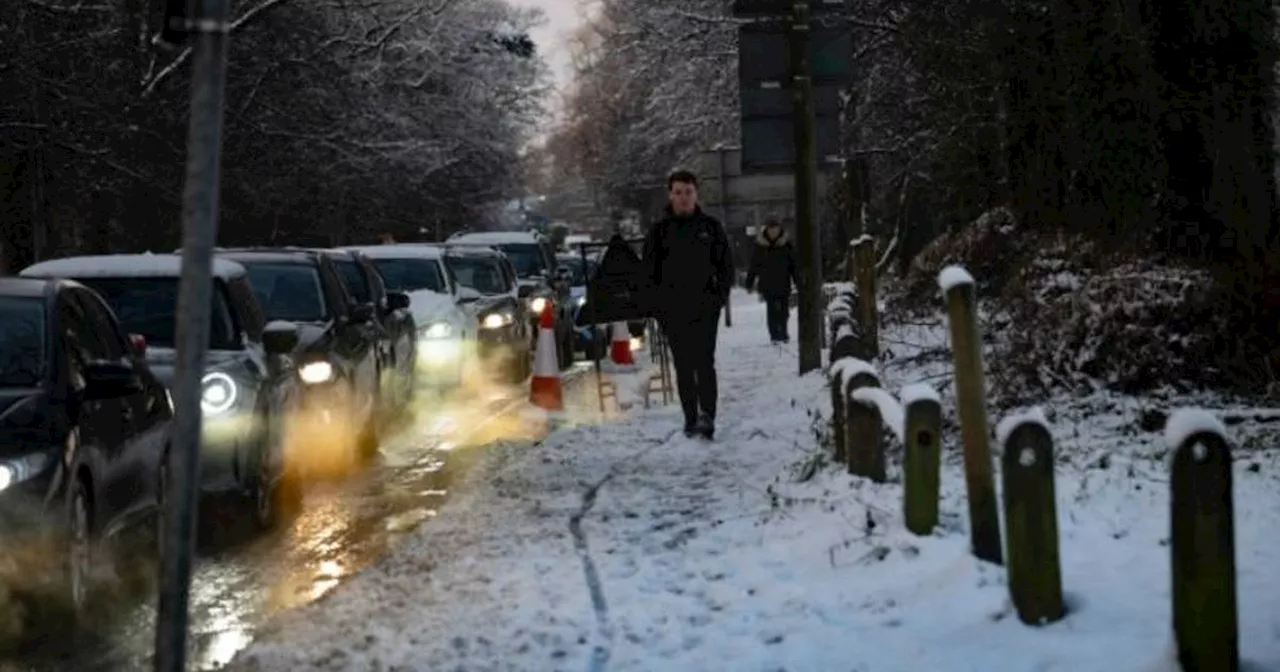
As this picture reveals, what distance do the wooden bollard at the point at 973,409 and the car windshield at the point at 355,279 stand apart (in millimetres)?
11670

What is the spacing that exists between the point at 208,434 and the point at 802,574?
13.8 ft

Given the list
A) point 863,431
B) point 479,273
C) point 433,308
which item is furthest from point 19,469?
Result: point 479,273

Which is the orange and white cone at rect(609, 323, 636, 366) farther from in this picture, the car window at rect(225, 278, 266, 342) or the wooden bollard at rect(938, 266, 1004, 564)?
the wooden bollard at rect(938, 266, 1004, 564)

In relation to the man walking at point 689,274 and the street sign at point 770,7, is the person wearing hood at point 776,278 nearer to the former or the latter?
the street sign at point 770,7

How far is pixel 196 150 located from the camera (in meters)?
4.69

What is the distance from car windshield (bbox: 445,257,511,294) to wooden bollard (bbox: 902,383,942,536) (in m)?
17.5

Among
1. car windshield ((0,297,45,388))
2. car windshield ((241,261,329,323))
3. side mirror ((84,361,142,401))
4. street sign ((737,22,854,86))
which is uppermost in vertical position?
street sign ((737,22,854,86))

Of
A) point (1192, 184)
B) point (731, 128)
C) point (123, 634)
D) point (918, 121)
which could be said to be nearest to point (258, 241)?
point (731, 128)

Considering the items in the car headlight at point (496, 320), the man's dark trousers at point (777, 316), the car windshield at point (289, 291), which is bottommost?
the car windshield at point (289, 291)

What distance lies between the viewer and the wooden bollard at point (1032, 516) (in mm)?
6566

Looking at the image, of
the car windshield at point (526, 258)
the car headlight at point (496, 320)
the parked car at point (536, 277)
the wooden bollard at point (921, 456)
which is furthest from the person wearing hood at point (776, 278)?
the wooden bollard at point (921, 456)

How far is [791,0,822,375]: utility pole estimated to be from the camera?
18953mm

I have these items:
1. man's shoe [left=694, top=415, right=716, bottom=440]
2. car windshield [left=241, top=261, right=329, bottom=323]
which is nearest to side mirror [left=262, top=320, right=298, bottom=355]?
car windshield [left=241, top=261, right=329, bottom=323]

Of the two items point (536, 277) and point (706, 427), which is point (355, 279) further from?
point (536, 277)
